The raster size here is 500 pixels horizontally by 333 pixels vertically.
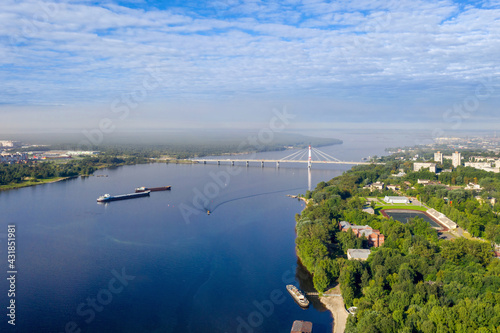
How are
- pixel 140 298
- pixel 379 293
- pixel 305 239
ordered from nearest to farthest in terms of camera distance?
pixel 379 293
pixel 140 298
pixel 305 239

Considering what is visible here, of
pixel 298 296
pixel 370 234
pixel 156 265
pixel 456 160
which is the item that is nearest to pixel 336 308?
pixel 298 296

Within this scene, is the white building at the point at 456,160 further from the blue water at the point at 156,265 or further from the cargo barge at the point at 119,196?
the cargo barge at the point at 119,196

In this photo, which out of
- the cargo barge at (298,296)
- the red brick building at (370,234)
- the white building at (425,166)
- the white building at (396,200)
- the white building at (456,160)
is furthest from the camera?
the white building at (456,160)

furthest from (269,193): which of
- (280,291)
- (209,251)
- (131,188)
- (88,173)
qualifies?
(88,173)

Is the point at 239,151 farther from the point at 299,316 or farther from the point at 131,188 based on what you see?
the point at 299,316

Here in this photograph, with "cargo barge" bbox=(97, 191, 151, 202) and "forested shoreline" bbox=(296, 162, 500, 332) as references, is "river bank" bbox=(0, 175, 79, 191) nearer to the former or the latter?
"cargo barge" bbox=(97, 191, 151, 202)

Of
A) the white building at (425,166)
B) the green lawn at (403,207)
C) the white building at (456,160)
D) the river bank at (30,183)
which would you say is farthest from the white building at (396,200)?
the river bank at (30,183)
